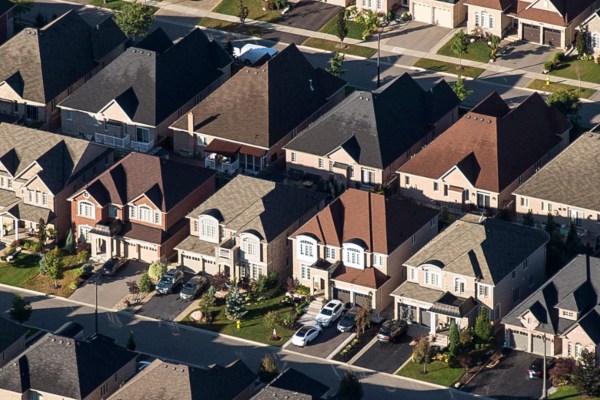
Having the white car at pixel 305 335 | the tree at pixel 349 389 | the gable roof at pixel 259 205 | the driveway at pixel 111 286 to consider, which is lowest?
the driveway at pixel 111 286

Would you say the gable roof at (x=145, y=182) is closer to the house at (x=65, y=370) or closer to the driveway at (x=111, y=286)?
the driveway at (x=111, y=286)

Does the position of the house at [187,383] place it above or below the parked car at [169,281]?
above

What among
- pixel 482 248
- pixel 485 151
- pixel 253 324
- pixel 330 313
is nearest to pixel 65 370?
pixel 253 324

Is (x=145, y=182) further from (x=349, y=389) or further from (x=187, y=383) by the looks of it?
(x=349, y=389)

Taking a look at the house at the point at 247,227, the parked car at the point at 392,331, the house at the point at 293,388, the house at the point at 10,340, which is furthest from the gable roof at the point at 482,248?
the house at the point at 10,340

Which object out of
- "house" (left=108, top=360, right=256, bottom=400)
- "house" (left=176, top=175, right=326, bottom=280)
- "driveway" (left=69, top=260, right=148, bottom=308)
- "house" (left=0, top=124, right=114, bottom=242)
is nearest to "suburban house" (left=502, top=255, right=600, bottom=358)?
"house" (left=176, top=175, right=326, bottom=280)

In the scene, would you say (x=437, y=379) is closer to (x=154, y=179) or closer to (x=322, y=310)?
(x=322, y=310)
